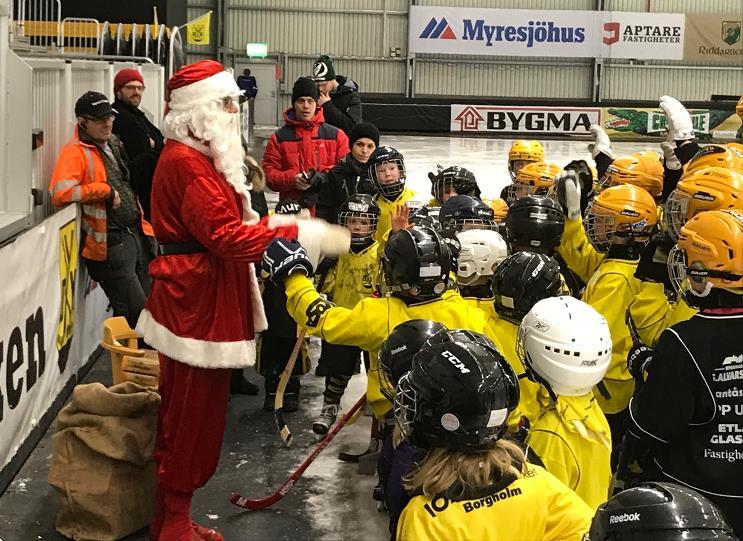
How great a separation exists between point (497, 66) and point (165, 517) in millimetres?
27665

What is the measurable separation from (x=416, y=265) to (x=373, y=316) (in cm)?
27

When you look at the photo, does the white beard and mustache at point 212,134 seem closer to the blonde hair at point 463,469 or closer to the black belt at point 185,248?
the black belt at point 185,248

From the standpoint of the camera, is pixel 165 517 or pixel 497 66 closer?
pixel 165 517

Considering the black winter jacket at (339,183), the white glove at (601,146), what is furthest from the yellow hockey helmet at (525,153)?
the black winter jacket at (339,183)

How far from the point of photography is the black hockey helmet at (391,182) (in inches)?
249

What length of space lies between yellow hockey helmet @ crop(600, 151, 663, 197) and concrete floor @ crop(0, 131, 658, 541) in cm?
204

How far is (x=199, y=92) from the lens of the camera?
426cm

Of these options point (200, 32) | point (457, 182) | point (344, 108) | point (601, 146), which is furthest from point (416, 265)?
point (200, 32)

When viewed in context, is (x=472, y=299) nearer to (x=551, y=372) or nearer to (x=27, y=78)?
(x=551, y=372)

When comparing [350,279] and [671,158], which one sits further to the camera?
[671,158]

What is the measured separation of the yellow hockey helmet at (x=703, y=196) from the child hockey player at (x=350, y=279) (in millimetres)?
1640

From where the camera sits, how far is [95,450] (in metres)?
4.61

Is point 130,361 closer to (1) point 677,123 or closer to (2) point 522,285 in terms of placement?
(2) point 522,285

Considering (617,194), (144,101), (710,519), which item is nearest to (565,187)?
(617,194)
